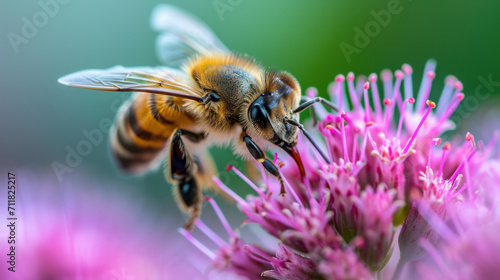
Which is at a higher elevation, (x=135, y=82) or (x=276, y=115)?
(x=135, y=82)

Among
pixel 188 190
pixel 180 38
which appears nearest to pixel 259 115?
pixel 188 190

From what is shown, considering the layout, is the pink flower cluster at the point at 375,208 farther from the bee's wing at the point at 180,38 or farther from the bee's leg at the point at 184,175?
the bee's wing at the point at 180,38

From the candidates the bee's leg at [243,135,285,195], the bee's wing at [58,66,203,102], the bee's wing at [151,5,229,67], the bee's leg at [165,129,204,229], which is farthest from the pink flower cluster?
the bee's wing at [151,5,229,67]

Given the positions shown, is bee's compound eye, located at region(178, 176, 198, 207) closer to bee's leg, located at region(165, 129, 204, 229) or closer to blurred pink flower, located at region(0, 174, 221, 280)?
bee's leg, located at region(165, 129, 204, 229)

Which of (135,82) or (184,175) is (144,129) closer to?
(184,175)

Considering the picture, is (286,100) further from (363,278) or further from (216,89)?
(363,278)

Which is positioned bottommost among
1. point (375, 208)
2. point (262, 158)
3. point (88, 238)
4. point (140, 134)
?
point (375, 208)

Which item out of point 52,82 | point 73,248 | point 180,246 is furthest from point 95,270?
point 52,82
